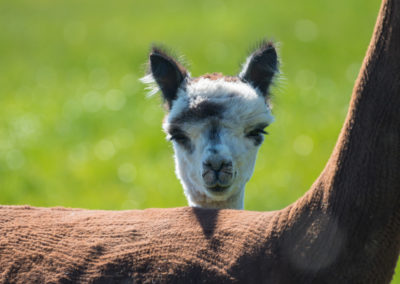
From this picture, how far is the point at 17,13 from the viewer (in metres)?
30.9

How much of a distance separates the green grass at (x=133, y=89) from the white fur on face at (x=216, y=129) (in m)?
0.84

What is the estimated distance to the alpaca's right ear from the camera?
18.3 feet

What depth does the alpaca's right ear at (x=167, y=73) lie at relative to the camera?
5.57 metres

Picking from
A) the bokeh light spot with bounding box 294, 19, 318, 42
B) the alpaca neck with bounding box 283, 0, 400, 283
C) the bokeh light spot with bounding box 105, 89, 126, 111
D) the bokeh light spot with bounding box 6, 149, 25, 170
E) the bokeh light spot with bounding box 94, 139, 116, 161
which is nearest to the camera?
the alpaca neck with bounding box 283, 0, 400, 283

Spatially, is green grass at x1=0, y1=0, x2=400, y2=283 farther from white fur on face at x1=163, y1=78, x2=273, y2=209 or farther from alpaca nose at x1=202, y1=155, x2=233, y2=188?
alpaca nose at x1=202, y1=155, x2=233, y2=188

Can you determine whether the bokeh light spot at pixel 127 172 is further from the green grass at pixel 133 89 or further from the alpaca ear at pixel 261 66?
the alpaca ear at pixel 261 66

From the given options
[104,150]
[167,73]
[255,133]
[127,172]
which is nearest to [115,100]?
A: [104,150]

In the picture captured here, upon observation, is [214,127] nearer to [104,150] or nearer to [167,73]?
[167,73]

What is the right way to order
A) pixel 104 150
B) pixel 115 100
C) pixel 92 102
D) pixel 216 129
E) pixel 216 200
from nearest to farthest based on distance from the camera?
pixel 216 129, pixel 216 200, pixel 104 150, pixel 92 102, pixel 115 100

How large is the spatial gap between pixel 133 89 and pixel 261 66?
54.7ft

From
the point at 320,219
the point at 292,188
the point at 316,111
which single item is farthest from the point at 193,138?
the point at 316,111

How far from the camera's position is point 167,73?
5.66 metres

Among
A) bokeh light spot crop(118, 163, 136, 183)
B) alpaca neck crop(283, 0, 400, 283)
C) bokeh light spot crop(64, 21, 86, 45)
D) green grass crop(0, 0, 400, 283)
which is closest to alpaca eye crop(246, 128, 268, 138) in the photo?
green grass crop(0, 0, 400, 283)

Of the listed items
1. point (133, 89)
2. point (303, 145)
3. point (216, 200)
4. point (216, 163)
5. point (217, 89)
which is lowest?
point (216, 200)
